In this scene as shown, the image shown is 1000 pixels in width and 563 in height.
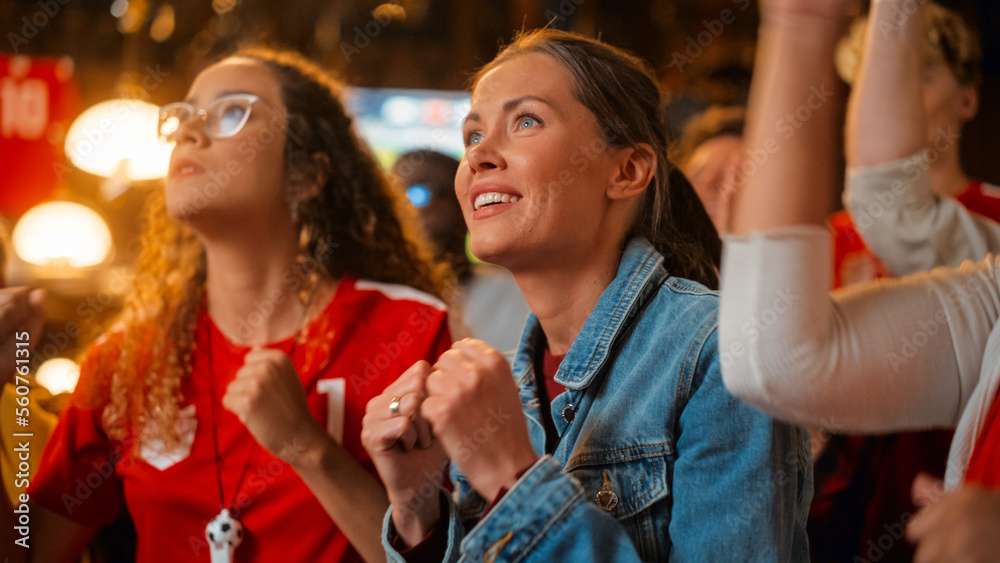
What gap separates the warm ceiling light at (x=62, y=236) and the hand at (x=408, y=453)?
12.4ft

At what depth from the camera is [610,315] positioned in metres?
1.13

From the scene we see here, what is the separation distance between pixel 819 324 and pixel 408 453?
0.62m

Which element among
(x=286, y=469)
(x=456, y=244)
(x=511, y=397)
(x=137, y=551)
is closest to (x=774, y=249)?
(x=511, y=397)

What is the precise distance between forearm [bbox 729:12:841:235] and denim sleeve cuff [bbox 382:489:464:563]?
63 cm

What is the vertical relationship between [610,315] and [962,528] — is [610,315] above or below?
above

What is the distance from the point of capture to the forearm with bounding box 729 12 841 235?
70cm

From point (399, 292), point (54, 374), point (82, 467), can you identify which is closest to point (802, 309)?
point (399, 292)

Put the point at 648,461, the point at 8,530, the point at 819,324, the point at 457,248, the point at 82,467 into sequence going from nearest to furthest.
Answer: the point at 819,324, the point at 648,461, the point at 8,530, the point at 82,467, the point at 457,248

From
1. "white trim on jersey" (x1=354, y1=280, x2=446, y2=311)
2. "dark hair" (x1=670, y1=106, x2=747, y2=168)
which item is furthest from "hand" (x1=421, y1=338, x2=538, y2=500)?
"dark hair" (x1=670, y1=106, x2=747, y2=168)

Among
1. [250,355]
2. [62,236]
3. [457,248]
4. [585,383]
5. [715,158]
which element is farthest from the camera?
[62,236]

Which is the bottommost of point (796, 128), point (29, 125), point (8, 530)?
point (796, 128)

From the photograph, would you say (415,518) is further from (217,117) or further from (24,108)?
(24,108)

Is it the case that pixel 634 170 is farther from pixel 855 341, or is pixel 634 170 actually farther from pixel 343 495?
pixel 343 495

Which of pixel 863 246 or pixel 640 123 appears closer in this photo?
pixel 640 123
